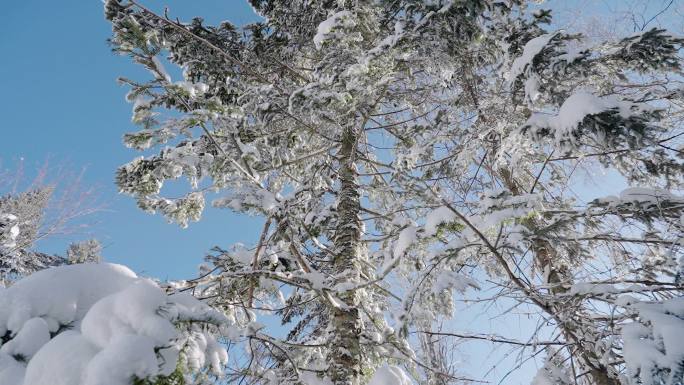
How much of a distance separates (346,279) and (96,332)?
116 inches

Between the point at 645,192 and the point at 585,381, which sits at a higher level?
the point at 645,192

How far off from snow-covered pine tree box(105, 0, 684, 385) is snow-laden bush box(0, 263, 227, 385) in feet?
4.13

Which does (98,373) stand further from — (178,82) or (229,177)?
(229,177)

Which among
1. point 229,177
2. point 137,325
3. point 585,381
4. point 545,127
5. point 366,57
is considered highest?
point 366,57

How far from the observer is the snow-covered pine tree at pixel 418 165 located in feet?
8.85

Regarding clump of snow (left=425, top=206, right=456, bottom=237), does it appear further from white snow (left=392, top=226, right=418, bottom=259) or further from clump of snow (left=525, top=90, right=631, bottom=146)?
clump of snow (left=525, top=90, right=631, bottom=146)

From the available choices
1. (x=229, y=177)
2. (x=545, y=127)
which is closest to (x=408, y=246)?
(x=545, y=127)

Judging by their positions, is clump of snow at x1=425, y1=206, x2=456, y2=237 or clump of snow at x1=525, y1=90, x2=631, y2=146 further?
clump of snow at x1=425, y1=206, x2=456, y2=237

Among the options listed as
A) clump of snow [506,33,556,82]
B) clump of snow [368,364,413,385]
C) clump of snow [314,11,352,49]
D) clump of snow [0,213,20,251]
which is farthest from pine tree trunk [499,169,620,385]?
clump of snow [0,213,20,251]

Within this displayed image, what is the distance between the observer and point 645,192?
109 inches

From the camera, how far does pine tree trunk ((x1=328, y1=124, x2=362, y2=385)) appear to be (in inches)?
159

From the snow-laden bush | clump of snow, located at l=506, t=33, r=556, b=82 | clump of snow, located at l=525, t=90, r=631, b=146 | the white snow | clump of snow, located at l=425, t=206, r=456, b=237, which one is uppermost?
clump of snow, located at l=506, t=33, r=556, b=82

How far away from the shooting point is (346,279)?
14.6 ft

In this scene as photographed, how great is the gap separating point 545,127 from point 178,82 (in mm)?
2941
